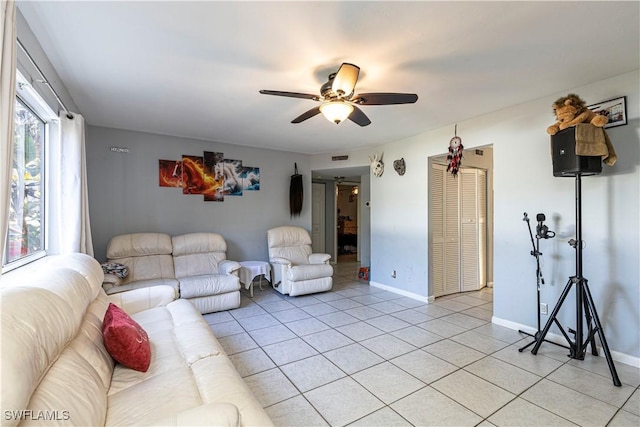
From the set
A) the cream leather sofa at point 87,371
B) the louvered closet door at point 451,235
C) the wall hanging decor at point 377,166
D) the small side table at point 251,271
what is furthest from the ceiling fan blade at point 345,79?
the small side table at point 251,271

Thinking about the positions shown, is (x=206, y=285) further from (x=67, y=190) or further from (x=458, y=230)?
(x=458, y=230)

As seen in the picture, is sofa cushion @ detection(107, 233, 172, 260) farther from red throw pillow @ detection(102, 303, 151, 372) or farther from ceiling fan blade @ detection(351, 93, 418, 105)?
ceiling fan blade @ detection(351, 93, 418, 105)

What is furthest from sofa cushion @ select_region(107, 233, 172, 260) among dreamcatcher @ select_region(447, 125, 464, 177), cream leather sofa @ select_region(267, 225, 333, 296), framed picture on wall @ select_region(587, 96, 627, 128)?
framed picture on wall @ select_region(587, 96, 627, 128)

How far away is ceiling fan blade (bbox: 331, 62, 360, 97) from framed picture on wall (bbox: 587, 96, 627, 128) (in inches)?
88.7

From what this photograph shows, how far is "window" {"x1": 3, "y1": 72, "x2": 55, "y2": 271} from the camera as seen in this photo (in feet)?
6.64

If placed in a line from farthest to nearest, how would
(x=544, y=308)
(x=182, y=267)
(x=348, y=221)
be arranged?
(x=348, y=221)
(x=182, y=267)
(x=544, y=308)

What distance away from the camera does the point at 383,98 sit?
2.25 meters

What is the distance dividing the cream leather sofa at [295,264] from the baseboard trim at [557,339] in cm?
237

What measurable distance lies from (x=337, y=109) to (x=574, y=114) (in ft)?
6.32

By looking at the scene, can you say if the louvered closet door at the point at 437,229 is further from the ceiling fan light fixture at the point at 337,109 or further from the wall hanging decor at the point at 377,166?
the ceiling fan light fixture at the point at 337,109

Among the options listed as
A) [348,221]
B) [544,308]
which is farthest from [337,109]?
[348,221]

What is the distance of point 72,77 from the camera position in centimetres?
252

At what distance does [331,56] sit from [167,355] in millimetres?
2325

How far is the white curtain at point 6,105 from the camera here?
115 centimetres
